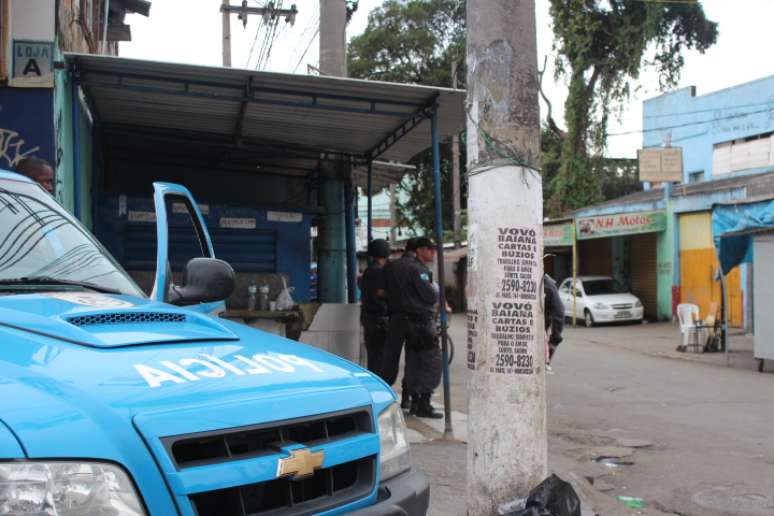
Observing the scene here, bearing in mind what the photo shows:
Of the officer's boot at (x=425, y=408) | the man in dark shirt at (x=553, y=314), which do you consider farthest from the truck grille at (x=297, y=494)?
the man in dark shirt at (x=553, y=314)

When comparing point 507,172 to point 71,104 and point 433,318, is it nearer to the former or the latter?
point 433,318

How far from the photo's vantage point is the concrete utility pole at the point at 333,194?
37.0ft

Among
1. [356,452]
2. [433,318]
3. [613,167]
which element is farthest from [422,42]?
[356,452]

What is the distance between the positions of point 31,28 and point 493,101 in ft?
14.6

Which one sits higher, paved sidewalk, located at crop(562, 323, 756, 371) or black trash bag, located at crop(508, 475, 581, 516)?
black trash bag, located at crop(508, 475, 581, 516)

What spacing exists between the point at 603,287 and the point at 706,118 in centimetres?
670

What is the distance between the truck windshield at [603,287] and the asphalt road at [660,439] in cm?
1030

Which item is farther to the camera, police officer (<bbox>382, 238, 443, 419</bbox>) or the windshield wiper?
police officer (<bbox>382, 238, 443, 419</bbox>)

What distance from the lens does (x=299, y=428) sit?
7.23 ft

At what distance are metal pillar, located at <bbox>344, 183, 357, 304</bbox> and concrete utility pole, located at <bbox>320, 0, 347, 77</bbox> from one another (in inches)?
70.9

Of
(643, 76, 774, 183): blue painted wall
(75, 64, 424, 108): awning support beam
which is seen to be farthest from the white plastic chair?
(75, 64, 424, 108): awning support beam

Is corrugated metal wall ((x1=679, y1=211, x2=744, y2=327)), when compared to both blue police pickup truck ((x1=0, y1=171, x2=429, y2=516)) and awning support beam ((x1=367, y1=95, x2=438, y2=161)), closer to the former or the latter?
awning support beam ((x1=367, y1=95, x2=438, y2=161))

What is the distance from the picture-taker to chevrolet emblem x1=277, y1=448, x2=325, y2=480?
6.74 ft

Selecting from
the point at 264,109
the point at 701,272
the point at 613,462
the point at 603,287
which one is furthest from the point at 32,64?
the point at 603,287
